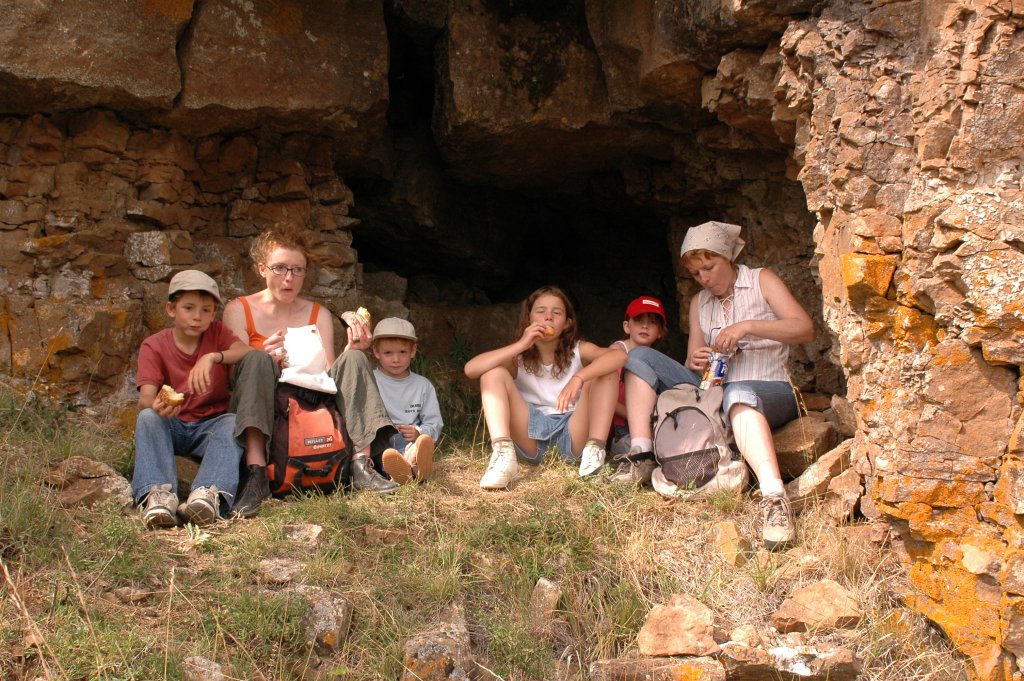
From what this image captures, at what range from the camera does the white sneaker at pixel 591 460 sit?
4133 mm

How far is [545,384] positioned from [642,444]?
23.8 inches

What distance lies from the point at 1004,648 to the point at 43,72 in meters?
4.57

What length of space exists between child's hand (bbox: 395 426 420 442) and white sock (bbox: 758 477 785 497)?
156cm

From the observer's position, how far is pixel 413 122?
621 centimetres

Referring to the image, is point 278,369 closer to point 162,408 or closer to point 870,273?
point 162,408

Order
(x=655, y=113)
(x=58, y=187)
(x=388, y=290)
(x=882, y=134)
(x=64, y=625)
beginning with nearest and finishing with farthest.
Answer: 1. (x=64, y=625)
2. (x=882, y=134)
3. (x=58, y=187)
4. (x=655, y=113)
5. (x=388, y=290)

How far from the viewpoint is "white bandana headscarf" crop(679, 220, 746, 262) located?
4.28 meters

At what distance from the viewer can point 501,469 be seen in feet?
13.5

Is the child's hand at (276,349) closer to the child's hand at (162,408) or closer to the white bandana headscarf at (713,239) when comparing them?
the child's hand at (162,408)

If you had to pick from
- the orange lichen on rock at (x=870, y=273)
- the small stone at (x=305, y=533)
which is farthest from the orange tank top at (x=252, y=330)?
the orange lichen on rock at (x=870, y=273)

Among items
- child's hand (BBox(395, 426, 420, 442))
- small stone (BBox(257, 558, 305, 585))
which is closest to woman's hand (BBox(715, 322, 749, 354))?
child's hand (BBox(395, 426, 420, 442))

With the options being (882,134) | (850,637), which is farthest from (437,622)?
(882,134)

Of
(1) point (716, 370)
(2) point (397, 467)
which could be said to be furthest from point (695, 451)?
(2) point (397, 467)

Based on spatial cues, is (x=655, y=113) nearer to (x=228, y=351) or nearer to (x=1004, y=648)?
(x=228, y=351)
